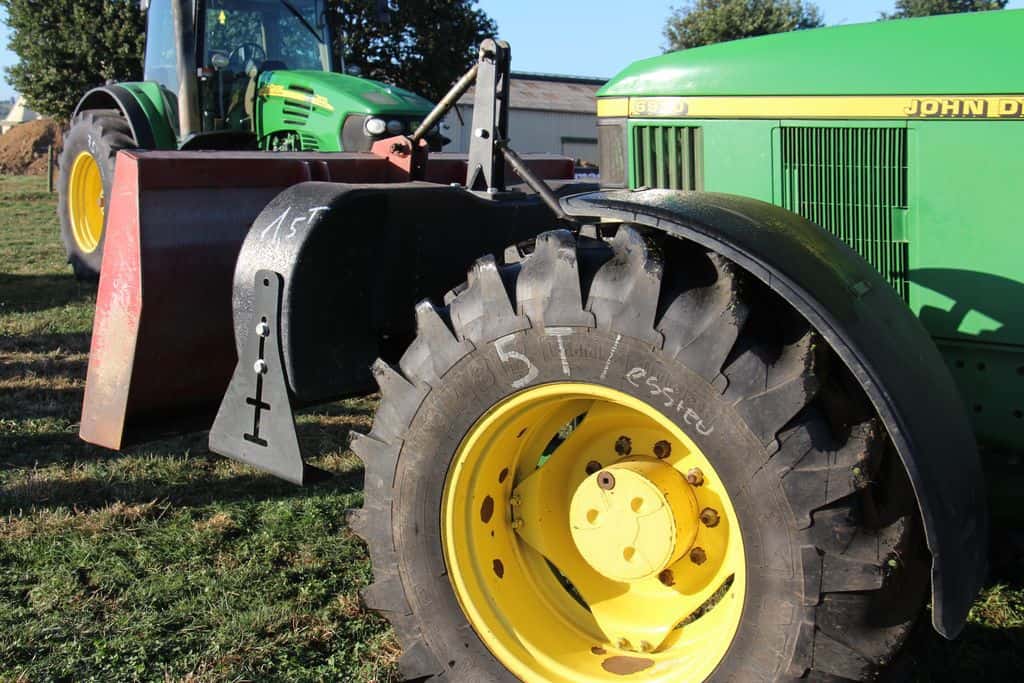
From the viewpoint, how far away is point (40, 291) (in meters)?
9.02

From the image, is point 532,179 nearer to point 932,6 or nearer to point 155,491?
point 155,491

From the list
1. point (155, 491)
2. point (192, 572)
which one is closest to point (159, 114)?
point (155, 491)

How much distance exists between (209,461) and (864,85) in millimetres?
3459

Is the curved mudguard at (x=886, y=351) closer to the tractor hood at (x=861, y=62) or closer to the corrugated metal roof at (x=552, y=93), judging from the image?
the tractor hood at (x=861, y=62)

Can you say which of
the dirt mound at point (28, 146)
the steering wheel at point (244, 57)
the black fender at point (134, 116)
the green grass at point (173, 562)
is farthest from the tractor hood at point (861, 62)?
the dirt mound at point (28, 146)

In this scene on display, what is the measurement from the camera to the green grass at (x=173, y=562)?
3158 mm

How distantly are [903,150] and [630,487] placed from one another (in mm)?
1207

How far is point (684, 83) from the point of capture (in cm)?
313

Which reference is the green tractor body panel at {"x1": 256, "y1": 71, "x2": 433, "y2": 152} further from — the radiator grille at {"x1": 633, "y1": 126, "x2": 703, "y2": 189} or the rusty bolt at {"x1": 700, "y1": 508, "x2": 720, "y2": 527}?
the rusty bolt at {"x1": 700, "y1": 508, "x2": 720, "y2": 527}

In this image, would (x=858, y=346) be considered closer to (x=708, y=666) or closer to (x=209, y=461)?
(x=708, y=666)

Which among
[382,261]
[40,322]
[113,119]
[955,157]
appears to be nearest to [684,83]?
[955,157]

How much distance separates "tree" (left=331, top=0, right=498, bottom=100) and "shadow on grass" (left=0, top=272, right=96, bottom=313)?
42.7ft

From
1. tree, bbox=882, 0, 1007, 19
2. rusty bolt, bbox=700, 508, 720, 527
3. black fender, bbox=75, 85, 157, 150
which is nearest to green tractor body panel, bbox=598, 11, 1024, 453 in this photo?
rusty bolt, bbox=700, 508, 720, 527

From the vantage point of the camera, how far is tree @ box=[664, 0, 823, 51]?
30922 mm
